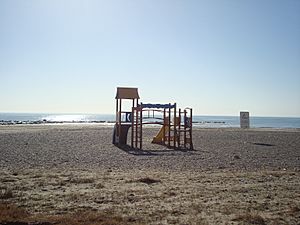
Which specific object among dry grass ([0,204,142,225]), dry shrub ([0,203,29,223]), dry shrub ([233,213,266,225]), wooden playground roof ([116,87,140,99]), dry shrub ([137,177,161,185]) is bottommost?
dry shrub ([233,213,266,225])

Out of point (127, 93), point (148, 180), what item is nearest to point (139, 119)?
point (127, 93)

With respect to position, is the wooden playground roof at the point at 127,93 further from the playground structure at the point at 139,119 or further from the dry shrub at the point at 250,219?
the dry shrub at the point at 250,219

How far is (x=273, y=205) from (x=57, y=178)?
6045mm

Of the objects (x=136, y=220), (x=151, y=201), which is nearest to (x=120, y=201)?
(x=151, y=201)

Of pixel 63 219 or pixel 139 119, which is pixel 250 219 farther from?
pixel 139 119

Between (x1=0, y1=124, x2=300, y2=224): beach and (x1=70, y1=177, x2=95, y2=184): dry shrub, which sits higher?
(x1=70, y1=177, x2=95, y2=184): dry shrub

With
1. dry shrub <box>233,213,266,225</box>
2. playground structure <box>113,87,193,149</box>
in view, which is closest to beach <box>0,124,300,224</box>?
dry shrub <box>233,213,266,225</box>

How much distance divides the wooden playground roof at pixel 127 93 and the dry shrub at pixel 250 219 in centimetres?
1877

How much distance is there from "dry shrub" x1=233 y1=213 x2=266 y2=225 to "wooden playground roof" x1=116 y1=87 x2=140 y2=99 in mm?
18768

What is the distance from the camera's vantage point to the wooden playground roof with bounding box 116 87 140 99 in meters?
25.5

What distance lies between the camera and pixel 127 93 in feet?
83.9

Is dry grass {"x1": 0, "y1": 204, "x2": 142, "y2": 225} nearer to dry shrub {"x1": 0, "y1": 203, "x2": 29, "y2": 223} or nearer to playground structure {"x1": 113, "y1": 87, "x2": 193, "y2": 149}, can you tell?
dry shrub {"x1": 0, "y1": 203, "x2": 29, "y2": 223}

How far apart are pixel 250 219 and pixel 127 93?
19231mm

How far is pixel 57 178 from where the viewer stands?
36.4ft
